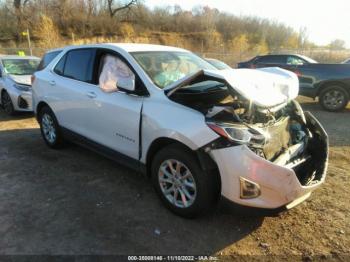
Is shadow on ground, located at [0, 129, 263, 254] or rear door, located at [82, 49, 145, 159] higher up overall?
rear door, located at [82, 49, 145, 159]

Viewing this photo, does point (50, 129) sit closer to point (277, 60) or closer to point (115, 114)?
point (115, 114)

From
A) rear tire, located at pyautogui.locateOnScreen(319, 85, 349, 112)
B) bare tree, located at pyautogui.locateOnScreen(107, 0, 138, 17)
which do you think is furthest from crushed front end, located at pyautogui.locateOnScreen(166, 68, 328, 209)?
bare tree, located at pyautogui.locateOnScreen(107, 0, 138, 17)

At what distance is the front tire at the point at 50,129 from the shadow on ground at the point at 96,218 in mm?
724

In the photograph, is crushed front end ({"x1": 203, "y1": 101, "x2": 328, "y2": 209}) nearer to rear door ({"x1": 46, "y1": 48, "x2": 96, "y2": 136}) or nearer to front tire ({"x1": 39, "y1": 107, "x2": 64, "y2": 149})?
rear door ({"x1": 46, "y1": 48, "x2": 96, "y2": 136})

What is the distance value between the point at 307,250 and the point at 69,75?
12.9ft

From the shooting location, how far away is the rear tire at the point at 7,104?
8348 mm

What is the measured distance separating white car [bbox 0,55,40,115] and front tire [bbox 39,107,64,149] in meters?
2.70

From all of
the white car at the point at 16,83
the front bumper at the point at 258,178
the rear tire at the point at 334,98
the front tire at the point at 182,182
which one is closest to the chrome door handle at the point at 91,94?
the front tire at the point at 182,182

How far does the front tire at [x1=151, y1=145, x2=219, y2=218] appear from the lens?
3.07 m

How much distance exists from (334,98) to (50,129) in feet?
25.4

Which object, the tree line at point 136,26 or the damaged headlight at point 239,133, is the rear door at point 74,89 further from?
the tree line at point 136,26

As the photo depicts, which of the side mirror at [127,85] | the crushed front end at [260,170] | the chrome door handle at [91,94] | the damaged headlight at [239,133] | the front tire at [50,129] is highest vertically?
the side mirror at [127,85]

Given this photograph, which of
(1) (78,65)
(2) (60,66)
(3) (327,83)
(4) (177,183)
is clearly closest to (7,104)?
(2) (60,66)

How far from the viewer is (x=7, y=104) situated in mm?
8570
